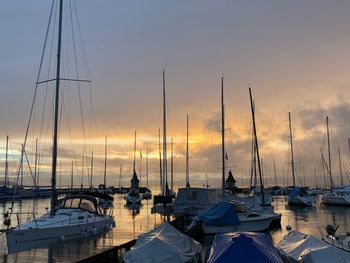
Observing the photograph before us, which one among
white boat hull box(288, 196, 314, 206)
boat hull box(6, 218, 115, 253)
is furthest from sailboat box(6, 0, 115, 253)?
white boat hull box(288, 196, 314, 206)

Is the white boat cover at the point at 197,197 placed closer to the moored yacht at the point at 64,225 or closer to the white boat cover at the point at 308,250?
the moored yacht at the point at 64,225

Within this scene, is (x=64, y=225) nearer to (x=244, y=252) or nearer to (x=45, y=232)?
(x=45, y=232)

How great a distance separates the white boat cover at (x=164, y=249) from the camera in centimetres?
1438

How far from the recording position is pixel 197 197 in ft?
117

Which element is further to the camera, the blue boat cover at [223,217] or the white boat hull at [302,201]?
the white boat hull at [302,201]

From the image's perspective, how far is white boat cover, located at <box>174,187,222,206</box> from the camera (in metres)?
35.6

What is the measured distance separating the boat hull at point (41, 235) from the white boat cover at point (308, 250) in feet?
37.2

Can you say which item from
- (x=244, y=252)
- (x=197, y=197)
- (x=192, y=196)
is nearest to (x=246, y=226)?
(x=197, y=197)

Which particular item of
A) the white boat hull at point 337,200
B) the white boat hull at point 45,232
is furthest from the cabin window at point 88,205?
the white boat hull at point 337,200

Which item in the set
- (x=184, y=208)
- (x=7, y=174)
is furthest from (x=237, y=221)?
(x=7, y=174)

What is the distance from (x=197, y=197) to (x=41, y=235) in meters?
18.0

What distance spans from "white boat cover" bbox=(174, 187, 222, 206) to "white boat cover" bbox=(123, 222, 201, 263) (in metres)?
18.2

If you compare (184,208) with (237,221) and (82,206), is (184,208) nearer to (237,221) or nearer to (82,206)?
(237,221)

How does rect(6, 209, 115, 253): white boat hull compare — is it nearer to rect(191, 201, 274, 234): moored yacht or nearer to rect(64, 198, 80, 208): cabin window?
rect(64, 198, 80, 208): cabin window
